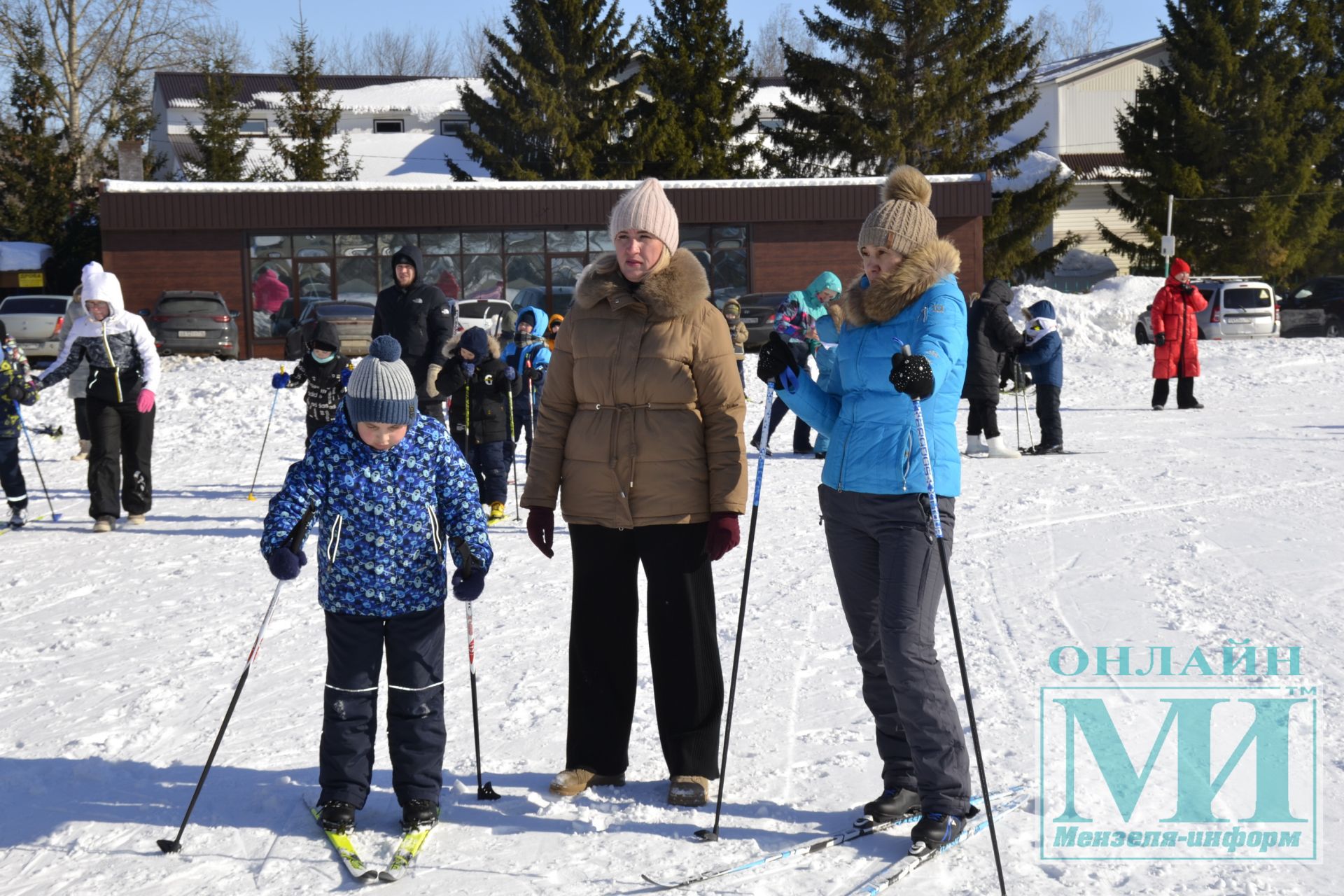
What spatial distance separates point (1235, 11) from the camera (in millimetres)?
35375

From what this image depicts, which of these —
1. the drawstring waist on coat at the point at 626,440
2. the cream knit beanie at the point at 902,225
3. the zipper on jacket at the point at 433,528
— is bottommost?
the zipper on jacket at the point at 433,528

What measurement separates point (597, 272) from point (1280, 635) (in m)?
3.51

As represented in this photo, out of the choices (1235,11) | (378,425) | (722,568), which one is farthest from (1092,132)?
(378,425)

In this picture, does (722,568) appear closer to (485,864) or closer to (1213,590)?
(1213,590)

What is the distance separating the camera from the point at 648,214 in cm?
402

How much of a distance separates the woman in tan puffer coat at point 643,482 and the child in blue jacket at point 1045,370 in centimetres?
857

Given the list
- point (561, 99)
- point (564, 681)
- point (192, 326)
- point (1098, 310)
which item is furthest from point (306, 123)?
point (564, 681)

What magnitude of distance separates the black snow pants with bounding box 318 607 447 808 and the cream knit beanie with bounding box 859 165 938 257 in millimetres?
1750

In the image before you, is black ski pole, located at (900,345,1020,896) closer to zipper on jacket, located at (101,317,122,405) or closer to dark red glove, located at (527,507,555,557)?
dark red glove, located at (527,507,555,557)

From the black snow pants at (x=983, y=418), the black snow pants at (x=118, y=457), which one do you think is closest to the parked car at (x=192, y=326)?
the black snow pants at (x=118, y=457)

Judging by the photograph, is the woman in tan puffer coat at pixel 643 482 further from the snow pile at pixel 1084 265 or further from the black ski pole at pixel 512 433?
the snow pile at pixel 1084 265

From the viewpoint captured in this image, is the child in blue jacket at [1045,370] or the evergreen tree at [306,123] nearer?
the child in blue jacket at [1045,370]

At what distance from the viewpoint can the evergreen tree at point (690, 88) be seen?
113 ft

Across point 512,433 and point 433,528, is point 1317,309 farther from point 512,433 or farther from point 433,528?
point 433,528
